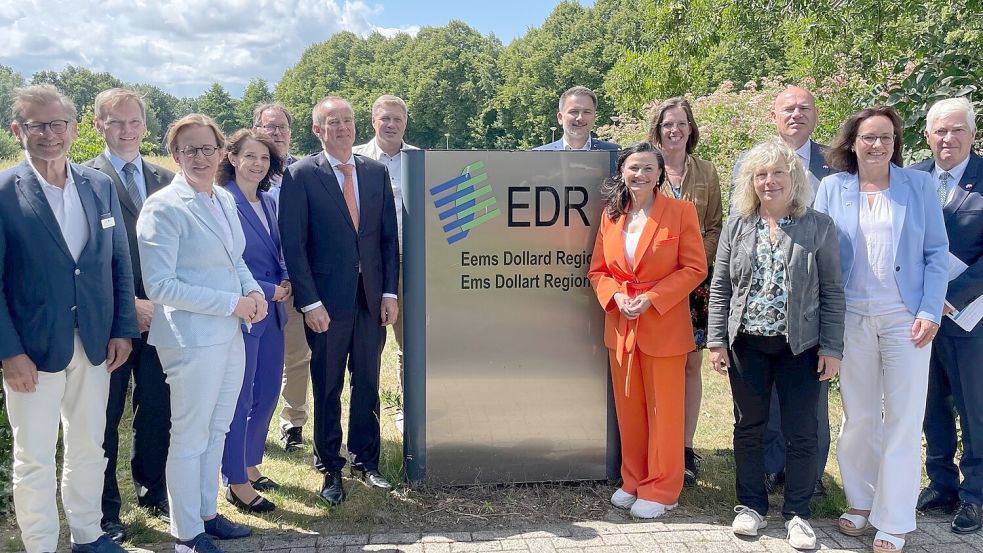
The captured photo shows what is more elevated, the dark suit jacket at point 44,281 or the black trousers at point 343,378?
the dark suit jacket at point 44,281

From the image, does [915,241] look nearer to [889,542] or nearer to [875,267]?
[875,267]

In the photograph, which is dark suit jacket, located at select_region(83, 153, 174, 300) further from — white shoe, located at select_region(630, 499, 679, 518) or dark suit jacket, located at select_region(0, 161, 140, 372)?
white shoe, located at select_region(630, 499, 679, 518)

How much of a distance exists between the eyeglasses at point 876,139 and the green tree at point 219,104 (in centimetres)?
10430

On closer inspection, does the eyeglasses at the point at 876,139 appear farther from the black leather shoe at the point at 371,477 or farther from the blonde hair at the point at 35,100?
the blonde hair at the point at 35,100

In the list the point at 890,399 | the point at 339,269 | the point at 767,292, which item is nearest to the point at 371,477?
the point at 339,269

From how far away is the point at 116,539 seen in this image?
3.91 metres

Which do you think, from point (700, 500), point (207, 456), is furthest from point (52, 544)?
point (700, 500)

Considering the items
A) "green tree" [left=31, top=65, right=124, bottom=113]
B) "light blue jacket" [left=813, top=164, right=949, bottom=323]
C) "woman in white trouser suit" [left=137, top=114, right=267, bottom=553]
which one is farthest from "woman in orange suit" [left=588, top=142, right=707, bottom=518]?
"green tree" [left=31, top=65, right=124, bottom=113]

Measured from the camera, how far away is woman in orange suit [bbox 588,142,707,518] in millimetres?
4172

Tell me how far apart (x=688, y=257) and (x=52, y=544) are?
334cm

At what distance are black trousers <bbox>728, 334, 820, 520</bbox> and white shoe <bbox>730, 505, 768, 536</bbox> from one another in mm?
44

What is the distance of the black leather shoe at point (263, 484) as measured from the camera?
183 inches

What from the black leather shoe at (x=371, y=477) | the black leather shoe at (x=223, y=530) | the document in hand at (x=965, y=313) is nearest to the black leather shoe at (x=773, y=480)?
the document in hand at (x=965, y=313)

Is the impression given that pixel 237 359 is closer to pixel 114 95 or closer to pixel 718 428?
pixel 114 95
